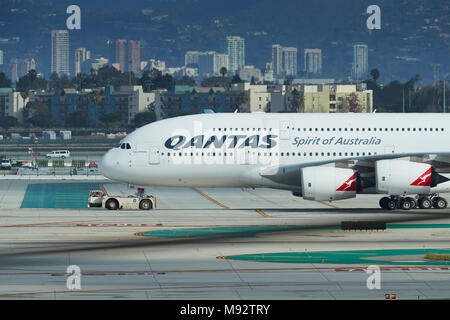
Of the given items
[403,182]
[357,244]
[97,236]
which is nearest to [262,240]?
[357,244]

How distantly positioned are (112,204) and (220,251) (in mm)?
18577

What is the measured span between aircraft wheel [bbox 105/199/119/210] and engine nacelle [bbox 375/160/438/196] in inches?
604

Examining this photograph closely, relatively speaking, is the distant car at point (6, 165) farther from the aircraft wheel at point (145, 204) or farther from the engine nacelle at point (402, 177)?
the engine nacelle at point (402, 177)

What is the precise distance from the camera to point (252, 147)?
173 feet

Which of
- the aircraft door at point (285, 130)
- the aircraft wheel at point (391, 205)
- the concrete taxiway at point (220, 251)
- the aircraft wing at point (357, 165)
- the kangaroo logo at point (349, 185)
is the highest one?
the aircraft door at point (285, 130)

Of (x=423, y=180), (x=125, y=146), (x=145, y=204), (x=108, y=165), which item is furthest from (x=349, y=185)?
(x=108, y=165)

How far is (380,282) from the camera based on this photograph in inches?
1160

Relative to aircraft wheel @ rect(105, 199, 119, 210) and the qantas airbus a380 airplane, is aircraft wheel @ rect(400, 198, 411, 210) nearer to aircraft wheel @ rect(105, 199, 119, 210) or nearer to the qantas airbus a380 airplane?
the qantas airbus a380 airplane

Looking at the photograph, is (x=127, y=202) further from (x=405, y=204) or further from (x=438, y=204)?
(x=438, y=204)

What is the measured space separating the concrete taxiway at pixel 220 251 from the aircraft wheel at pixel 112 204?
107cm

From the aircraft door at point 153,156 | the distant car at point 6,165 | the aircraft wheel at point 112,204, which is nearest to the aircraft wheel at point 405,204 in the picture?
the aircraft door at point 153,156

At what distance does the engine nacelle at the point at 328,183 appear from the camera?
50.9 metres

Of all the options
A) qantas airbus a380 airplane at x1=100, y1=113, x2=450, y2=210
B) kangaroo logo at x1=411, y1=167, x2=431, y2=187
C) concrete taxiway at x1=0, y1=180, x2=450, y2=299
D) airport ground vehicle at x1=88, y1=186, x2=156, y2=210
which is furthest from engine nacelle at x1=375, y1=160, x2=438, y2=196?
airport ground vehicle at x1=88, y1=186, x2=156, y2=210
